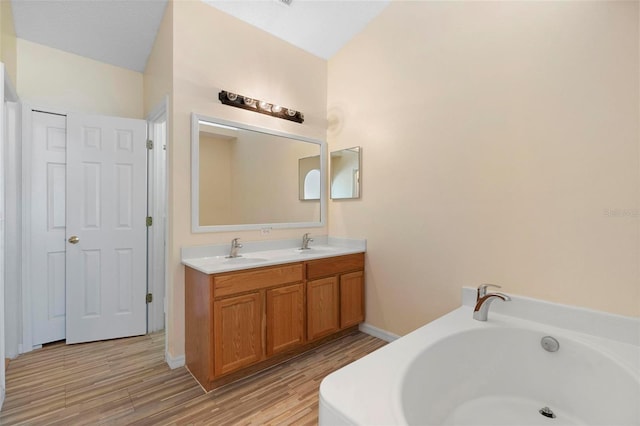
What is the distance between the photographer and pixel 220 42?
2418 millimetres

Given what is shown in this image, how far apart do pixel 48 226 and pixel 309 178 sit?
234 cm

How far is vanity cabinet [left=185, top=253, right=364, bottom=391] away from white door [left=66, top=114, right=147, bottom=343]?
3.24ft

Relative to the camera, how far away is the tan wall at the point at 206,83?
7.27 feet

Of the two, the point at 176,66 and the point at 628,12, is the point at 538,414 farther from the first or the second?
the point at 176,66

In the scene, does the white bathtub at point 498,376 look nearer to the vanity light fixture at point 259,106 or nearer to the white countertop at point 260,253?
the white countertop at point 260,253

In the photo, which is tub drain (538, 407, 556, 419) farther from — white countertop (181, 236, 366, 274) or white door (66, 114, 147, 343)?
white door (66, 114, 147, 343)

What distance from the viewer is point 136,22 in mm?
2484

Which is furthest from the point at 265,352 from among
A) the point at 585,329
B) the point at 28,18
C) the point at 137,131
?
the point at 28,18

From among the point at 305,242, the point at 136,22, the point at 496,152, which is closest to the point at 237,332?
the point at 305,242

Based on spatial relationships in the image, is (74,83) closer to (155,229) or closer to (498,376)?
(155,229)

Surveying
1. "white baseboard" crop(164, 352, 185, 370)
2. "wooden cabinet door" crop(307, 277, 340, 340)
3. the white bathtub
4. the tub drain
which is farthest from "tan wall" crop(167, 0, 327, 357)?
the tub drain

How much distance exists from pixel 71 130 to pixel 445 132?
3139 mm

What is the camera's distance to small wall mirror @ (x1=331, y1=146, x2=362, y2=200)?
287 cm

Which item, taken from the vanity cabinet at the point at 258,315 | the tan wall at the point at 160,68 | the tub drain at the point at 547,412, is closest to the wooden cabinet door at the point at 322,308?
the vanity cabinet at the point at 258,315
